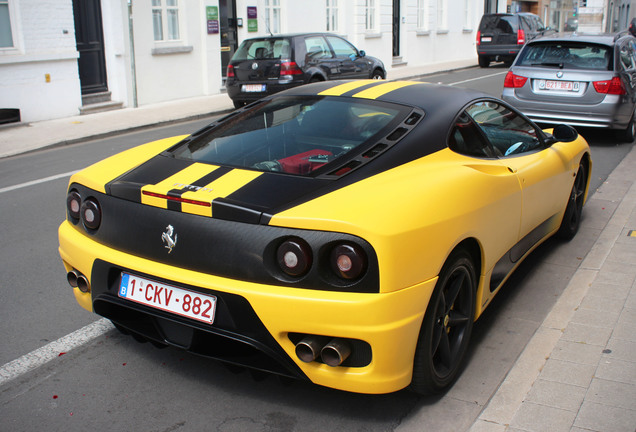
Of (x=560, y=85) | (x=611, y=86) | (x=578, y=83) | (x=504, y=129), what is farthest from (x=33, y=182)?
(x=611, y=86)

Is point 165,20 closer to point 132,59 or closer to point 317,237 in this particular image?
point 132,59

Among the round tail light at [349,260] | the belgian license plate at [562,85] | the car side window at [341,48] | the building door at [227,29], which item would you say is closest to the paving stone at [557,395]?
the round tail light at [349,260]

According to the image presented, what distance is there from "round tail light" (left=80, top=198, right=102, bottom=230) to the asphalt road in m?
0.74

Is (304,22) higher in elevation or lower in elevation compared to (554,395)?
higher

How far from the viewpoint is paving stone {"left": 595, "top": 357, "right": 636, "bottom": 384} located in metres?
3.38

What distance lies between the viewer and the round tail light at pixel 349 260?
2738 millimetres

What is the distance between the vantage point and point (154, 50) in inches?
642

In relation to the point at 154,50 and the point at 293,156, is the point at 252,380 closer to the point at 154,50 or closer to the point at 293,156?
the point at 293,156

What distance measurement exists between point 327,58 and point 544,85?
6.00 m

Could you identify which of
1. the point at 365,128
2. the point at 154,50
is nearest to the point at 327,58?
the point at 154,50

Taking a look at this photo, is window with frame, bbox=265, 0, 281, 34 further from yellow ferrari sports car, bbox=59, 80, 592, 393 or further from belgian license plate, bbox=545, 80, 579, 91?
yellow ferrari sports car, bbox=59, 80, 592, 393

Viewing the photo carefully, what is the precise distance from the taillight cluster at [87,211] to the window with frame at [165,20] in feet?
45.4

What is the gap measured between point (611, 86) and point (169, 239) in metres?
8.33

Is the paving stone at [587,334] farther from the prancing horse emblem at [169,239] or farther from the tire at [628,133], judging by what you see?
the tire at [628,133]
